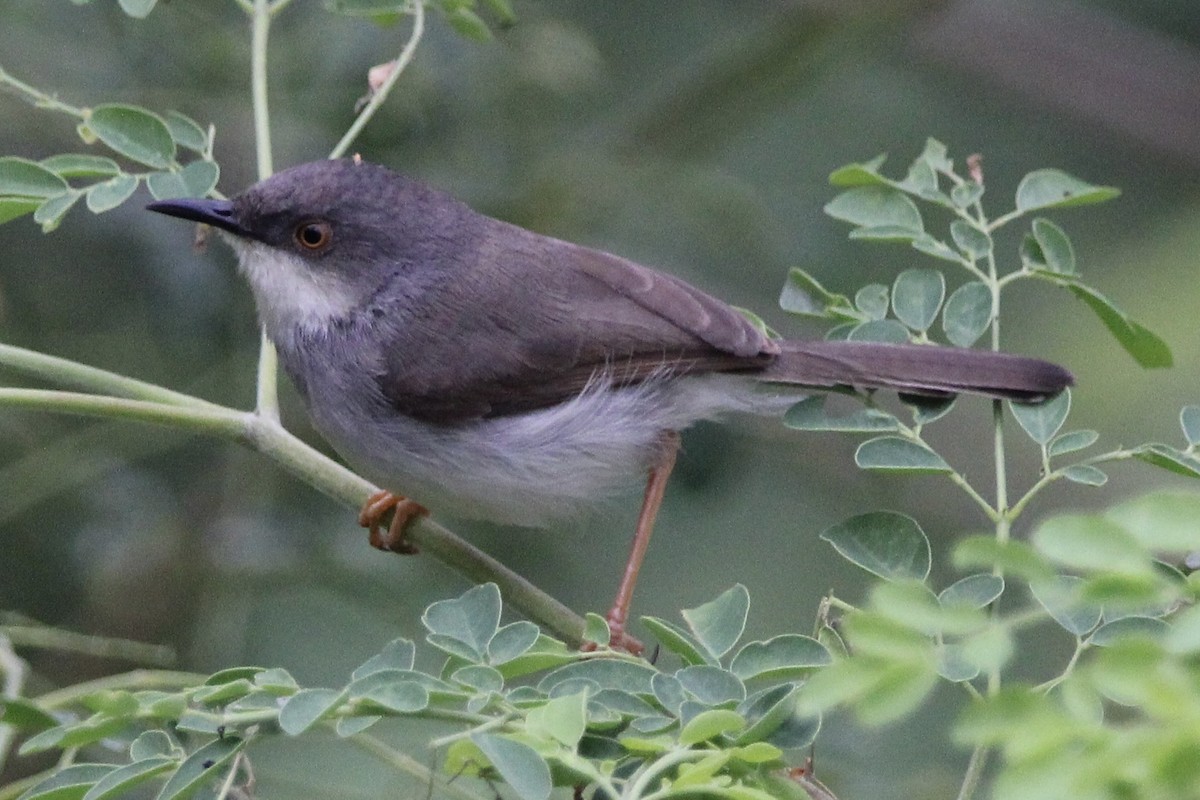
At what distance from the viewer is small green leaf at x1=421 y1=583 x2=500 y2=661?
2332 mm

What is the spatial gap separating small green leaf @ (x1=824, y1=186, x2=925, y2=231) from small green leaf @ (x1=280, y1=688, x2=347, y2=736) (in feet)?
5.95

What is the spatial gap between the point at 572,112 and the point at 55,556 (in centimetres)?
271

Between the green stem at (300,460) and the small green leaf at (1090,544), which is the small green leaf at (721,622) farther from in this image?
the small green leaf at (1090,544)

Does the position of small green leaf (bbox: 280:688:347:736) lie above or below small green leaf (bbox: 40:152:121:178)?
below

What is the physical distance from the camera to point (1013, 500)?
619cm

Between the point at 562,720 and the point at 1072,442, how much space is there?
4.40 ft

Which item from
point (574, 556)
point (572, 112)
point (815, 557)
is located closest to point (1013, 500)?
point (815, 557)

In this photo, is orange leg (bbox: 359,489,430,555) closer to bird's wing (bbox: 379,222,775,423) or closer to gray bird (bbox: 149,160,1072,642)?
gray bird (bbox: 149,160,1072,642)

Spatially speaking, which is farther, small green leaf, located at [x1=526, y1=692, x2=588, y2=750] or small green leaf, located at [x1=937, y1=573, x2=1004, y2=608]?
small green leaf, located at [x1=937, y1=573, x2=1004, y2=608]

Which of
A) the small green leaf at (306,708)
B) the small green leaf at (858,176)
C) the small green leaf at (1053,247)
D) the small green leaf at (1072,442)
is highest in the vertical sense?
the small green leaf at (858,176)

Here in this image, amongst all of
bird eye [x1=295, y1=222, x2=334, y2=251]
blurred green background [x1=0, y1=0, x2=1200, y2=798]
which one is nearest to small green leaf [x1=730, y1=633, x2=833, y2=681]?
blurred green background [x1=0, y1=0, x2=1200, y2=798]

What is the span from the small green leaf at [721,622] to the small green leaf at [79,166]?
5.36 ft

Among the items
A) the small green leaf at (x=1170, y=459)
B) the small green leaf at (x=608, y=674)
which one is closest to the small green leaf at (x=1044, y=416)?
the small green leaf at (x=1170, y=459)

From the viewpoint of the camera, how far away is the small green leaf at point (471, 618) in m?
2.33
